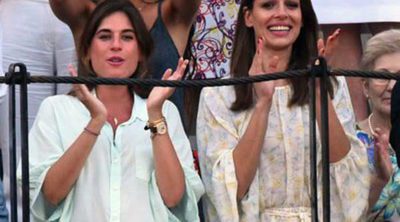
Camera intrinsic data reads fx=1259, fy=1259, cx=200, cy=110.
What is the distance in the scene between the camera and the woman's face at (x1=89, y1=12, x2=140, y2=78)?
5.19 metres

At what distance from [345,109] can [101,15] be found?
1.11m

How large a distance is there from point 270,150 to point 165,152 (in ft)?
1.82

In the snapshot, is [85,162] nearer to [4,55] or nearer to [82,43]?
[82,43]

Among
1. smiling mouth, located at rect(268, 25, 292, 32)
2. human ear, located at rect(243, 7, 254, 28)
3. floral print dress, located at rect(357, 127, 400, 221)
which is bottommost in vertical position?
floral print dress, located at rect(357, 127, 400, 221)

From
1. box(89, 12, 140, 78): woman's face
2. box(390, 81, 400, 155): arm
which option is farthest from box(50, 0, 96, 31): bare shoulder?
box(390, 81, 400, 155): arm

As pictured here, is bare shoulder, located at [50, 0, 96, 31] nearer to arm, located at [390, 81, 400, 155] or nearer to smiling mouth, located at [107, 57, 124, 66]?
smiling mouth, located at [107, 57, 124, 66]

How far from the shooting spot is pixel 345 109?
17.3 feet

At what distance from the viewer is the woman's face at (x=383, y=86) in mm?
5852

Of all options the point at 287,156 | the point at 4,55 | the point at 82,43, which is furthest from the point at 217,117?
the point at 4,55

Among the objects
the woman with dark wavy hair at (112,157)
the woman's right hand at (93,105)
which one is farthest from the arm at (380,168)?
the woman's right hand at (93,105)

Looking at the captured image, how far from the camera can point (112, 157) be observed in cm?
495

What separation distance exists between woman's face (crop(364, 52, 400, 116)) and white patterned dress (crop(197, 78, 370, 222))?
0.70m

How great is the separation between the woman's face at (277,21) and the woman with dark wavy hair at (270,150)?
0.5 inches

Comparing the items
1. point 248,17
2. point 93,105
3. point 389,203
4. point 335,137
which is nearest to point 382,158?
point 389,203
